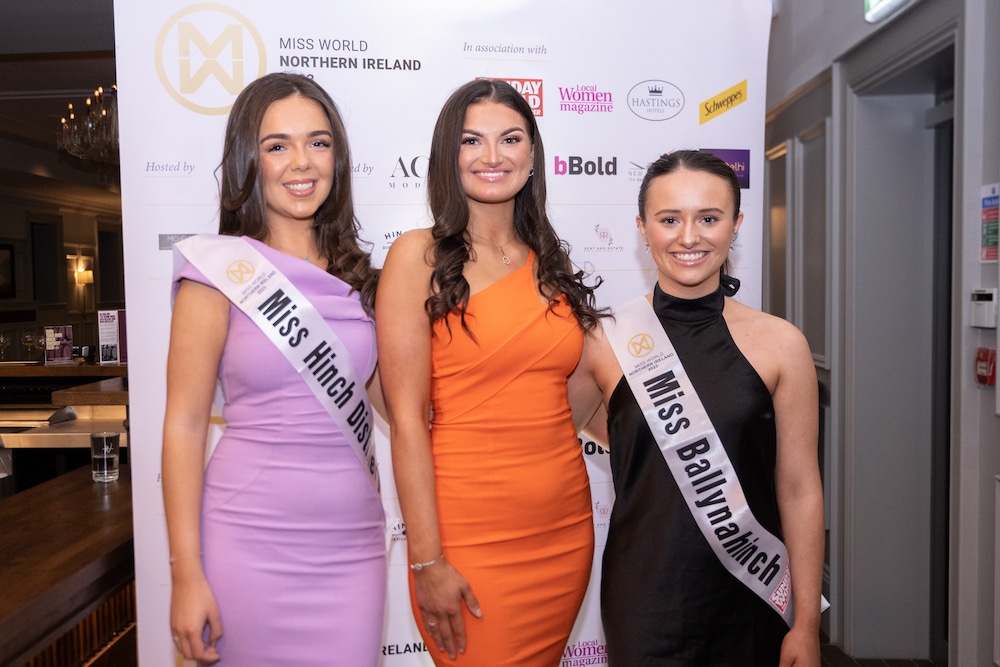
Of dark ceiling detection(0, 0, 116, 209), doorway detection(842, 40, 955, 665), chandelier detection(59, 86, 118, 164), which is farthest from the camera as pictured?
chandelier detection(59, 86, 118, 164)

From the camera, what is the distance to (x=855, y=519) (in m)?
3.27

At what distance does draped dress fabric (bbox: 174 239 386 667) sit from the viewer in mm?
1499

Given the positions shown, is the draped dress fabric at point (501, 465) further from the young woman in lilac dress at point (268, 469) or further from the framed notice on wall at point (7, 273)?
the framed notice on wall at point (7, 273)

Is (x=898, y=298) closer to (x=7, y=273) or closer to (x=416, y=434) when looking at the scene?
(x=416, y=434)

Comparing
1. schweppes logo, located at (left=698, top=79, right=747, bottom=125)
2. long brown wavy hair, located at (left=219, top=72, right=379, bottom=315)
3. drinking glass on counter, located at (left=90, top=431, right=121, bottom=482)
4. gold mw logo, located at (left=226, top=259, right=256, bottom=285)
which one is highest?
schweppes logo, located at (left=698, top=79, right=747, bottom=125)

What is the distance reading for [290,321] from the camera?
1540 mm

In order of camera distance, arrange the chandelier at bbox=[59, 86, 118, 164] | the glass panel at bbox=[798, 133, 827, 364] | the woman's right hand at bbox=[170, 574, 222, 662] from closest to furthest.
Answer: the woman's right hand at bbox=[170, 574, 222, 662], the glass panel at bbox=[798, 133, 827, 364], the chandelier at bbox=[59, 86, 118, 164]

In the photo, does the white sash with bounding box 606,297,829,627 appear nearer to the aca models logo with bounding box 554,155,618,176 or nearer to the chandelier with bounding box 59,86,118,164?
the aca models logo with bounding box 554,155,618,176

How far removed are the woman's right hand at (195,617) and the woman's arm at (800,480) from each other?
3.33 ft

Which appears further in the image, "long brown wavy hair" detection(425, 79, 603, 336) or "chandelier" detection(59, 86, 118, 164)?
"chandelier" detection(59, 86, 118, 164)

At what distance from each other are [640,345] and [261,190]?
30.9 inches

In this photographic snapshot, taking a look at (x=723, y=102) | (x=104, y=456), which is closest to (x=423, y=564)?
(x=104, y=456)

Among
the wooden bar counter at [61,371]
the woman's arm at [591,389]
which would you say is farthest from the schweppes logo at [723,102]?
the wooden bar counter at [61,371]

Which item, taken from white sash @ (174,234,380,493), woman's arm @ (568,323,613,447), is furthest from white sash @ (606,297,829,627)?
white sash @ (174,234,380,493)
